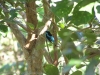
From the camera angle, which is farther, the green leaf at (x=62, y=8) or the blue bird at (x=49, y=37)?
the blue bird at (x=49, y=37)

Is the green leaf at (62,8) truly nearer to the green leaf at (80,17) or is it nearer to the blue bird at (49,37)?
the green leaf at (80,17)

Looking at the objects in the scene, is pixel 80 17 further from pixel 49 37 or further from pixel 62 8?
pixel 49 37

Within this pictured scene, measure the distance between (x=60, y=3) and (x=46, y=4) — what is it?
13.2 inches

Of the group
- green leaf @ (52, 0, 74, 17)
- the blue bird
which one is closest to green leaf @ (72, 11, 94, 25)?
green leaf @ (52, 0, 74, 17)

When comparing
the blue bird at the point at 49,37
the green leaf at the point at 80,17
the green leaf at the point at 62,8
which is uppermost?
the blue bird at the point at 49,37

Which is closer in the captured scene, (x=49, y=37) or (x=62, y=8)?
(x=62, y=8)

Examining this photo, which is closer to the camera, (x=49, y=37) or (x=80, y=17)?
(x=80, y=17)

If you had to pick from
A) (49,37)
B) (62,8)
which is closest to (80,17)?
(62,8)

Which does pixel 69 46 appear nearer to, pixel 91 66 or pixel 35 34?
pixel 91 66

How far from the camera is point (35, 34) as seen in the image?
112cm

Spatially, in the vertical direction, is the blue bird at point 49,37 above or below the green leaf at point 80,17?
above

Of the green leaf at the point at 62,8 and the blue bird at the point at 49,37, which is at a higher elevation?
the blue bird at the point at 49,37

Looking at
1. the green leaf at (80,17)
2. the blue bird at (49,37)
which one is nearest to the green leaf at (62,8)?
the green leaf at (80,17)

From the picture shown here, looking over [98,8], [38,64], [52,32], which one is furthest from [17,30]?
[98,8]
